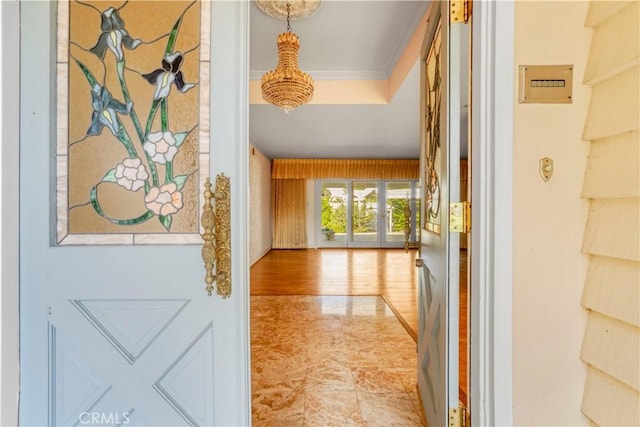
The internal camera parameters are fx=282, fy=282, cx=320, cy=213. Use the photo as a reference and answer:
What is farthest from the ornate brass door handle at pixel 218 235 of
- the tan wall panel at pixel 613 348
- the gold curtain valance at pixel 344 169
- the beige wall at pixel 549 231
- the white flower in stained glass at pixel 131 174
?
the gold curtain valance at pixel 344 169

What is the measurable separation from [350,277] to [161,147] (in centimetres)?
394

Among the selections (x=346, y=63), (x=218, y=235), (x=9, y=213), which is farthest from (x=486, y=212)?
(x=346, y=63)

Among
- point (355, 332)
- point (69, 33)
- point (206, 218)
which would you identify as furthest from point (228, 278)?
point (355, 332)

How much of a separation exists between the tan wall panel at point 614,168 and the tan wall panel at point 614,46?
0.20 m

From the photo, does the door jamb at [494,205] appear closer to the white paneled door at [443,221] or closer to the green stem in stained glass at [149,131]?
the white paneled door at [443,221]

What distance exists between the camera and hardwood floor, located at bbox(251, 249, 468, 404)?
3.07 m

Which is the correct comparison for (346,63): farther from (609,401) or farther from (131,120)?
(609,401)

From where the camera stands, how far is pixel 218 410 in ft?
3.12

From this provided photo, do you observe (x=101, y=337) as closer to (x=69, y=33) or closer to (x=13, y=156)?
(x=13, y=156)

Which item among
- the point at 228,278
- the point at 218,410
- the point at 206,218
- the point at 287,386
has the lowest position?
the point at 287,386

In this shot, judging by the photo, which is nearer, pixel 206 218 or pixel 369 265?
pixel 206 218

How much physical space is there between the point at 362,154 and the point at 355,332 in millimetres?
4989

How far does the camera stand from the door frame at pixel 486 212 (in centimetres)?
86

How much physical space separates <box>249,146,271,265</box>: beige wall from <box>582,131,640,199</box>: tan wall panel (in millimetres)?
4643
